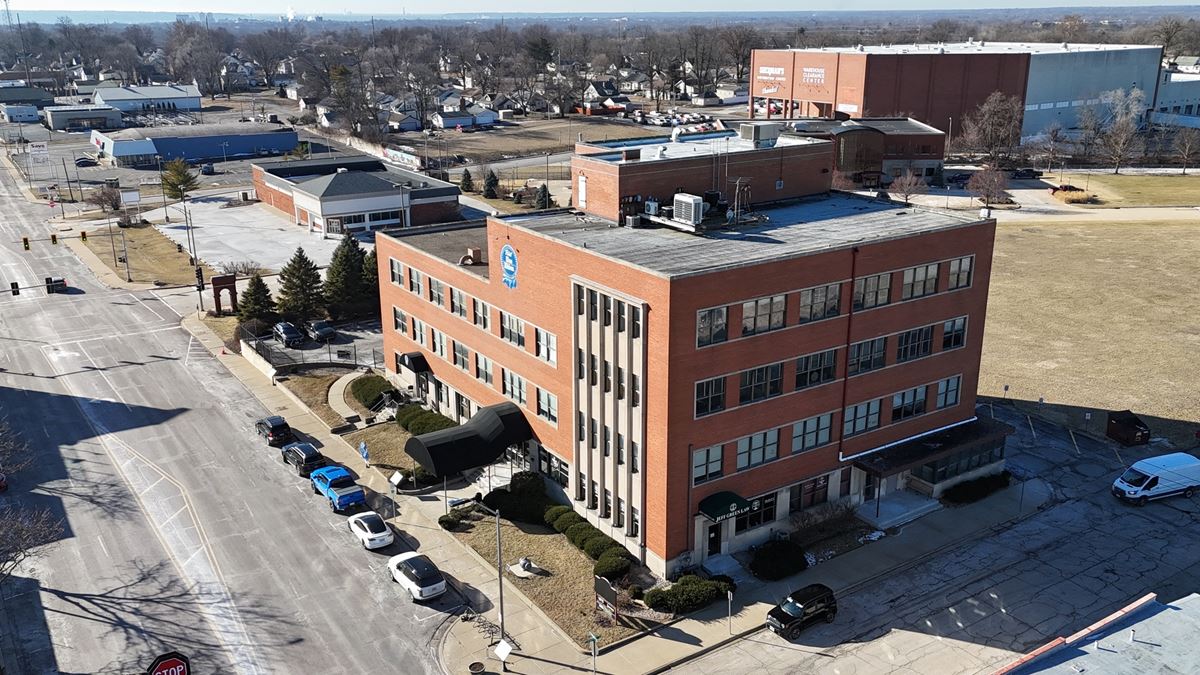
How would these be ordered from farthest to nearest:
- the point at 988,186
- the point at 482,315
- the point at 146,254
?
1. the point at 988,186
2. the point at 146,254
3. the point at 482,315

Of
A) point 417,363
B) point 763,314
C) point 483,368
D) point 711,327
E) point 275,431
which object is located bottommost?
point 275,431

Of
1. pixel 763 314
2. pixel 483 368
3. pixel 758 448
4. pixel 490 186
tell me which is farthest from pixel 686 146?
pixel 490 186

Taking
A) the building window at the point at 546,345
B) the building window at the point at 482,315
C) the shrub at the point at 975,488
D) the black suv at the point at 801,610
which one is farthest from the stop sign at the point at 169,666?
the shrub at the point at 975,488

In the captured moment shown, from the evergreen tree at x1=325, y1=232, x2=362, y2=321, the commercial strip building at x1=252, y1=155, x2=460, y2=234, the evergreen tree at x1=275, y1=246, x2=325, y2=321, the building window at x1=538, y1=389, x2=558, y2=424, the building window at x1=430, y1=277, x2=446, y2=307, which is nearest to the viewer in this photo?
the building window at x1=538, y1=389, x2=558, y2=424

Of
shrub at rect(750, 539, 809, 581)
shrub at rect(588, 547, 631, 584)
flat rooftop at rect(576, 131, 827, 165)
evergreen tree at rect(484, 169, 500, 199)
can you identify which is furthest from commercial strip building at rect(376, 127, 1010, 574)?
evergreen tree at rect(484, 169, 500, 199)

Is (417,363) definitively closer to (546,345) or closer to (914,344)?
(546,345)

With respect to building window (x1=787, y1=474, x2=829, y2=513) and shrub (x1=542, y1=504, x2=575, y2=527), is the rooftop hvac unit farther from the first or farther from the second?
shrub (x1=542, y1=504, x2=575, y2=527)

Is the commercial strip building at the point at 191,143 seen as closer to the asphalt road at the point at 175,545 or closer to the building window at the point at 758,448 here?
the asphalt road at the point at 175,545
